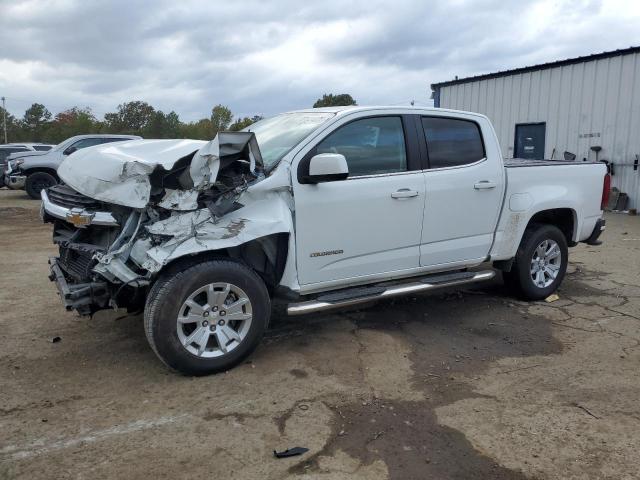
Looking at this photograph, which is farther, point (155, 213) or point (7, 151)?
point (7, 151)

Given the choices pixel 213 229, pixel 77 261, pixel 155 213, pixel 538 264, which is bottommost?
pixel 538 264

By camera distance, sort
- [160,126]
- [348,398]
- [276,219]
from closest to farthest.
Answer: [348,398] → [276,219] → [160,126]

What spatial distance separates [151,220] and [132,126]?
52.1m

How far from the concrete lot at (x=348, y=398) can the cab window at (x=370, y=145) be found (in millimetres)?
1456

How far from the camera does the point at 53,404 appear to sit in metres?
3.61

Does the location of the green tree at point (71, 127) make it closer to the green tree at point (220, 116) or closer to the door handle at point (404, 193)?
the green tree at point (220, 116)

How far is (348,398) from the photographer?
371 cm

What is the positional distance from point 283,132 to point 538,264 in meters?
3.04

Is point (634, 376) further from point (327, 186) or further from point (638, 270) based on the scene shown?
point (638, 270)

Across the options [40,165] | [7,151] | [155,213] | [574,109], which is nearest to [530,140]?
[574,109]

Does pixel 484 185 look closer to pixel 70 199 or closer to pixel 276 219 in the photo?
pixel 276 219

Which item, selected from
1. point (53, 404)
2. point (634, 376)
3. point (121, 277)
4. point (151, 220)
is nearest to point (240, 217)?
point (151, 220)

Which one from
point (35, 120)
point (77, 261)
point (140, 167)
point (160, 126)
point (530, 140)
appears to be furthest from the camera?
point (35, 120)

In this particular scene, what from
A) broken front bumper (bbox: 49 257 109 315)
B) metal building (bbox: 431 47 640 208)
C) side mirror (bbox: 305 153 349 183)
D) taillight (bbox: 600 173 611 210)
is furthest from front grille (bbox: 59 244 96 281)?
Answer: metal building (bbox: 431 47 640 208)
